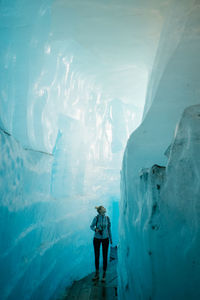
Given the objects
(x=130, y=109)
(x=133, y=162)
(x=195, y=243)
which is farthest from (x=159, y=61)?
(x=130, y=109)

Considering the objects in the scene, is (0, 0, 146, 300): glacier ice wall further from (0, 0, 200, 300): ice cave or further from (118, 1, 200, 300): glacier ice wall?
(118, 1, 200, 300): glacier ice wall

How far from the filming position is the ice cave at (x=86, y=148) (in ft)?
4.62

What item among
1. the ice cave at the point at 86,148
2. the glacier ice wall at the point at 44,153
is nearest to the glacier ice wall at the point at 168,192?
the ice cave at the point at 86,148

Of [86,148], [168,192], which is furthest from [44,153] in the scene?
[86,148]

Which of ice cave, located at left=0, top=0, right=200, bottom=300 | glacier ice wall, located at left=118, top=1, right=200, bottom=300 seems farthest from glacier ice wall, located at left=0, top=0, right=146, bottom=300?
glacier ice wall, located at left=118, top=1, right=200, bottom=300

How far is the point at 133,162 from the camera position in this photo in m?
2.58

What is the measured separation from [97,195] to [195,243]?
16.2 ft

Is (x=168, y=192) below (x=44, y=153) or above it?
below

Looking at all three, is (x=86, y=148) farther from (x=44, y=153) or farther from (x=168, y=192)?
(x=168, y=192)

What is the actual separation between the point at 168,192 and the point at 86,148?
4535 mm

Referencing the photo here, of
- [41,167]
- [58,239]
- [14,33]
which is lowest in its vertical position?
[58,239]

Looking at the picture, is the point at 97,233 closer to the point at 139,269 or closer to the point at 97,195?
the point at 139,269

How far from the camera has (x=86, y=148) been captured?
19.3 ft

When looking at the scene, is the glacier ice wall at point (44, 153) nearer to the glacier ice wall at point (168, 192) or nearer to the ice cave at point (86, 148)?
the ice cave at point (86, 148)
